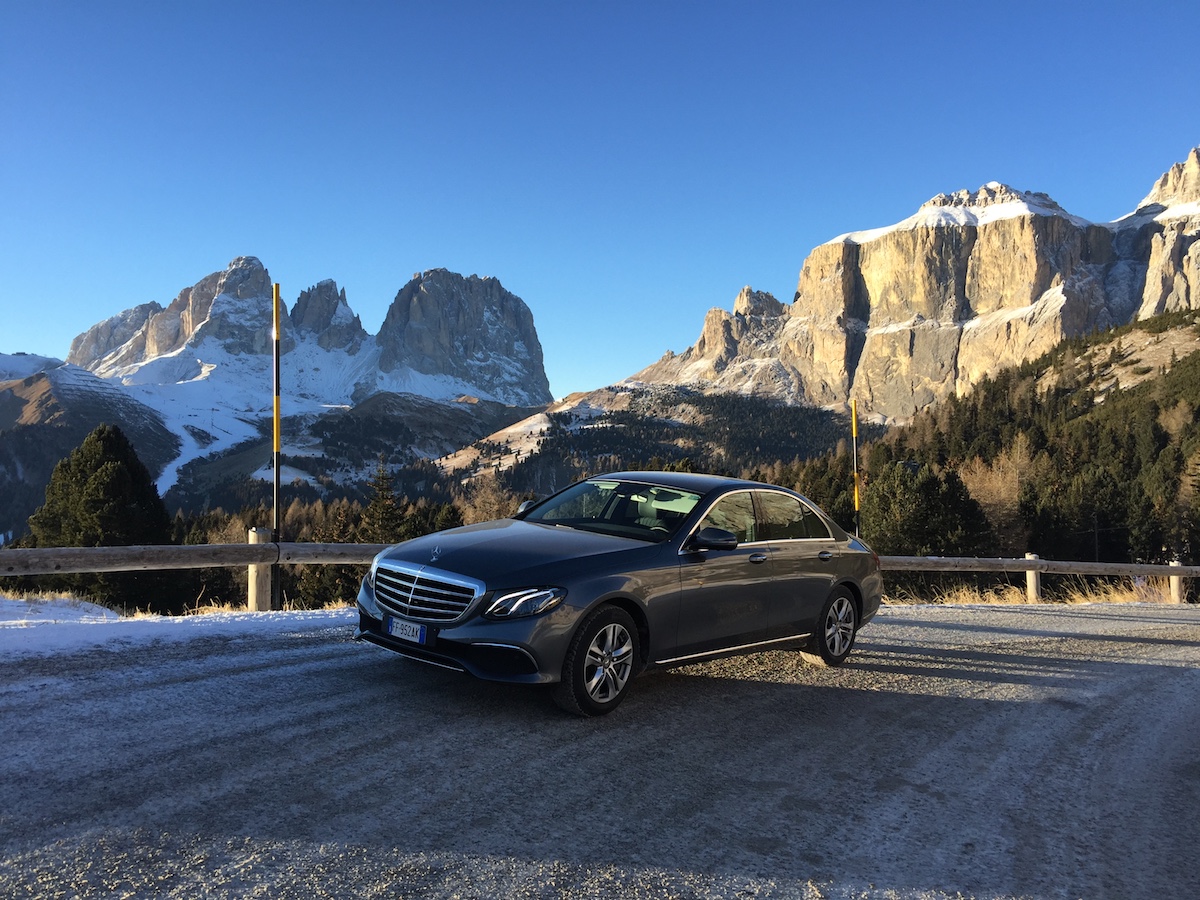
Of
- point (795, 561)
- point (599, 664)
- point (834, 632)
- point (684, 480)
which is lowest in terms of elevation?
point (834, 632)

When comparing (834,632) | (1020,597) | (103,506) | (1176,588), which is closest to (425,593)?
(834,632)

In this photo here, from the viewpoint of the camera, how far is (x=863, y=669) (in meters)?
7.38

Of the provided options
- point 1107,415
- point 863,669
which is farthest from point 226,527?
point 1107,415

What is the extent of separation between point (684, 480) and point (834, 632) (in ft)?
6.36

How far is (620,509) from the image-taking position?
21.0 ft

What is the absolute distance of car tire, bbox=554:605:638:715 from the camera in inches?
200

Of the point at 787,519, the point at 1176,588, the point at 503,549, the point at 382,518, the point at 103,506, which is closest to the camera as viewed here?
the point at 503,549

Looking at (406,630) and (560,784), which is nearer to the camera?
(560,784)

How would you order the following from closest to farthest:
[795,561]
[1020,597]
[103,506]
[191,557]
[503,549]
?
1. [503,549]
2. [795,561]
3. [191,557]
4. [1020,597]
5. [103,506]

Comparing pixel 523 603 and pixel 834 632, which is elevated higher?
pixel 523 603

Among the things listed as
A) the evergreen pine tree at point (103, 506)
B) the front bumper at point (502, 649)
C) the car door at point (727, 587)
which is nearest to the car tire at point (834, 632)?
the car door at point (727, 587)

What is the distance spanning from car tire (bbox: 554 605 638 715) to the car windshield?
75cm

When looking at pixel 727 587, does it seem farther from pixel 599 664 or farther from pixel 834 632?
pixel 834 632

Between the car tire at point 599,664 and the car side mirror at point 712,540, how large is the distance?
79 cm
